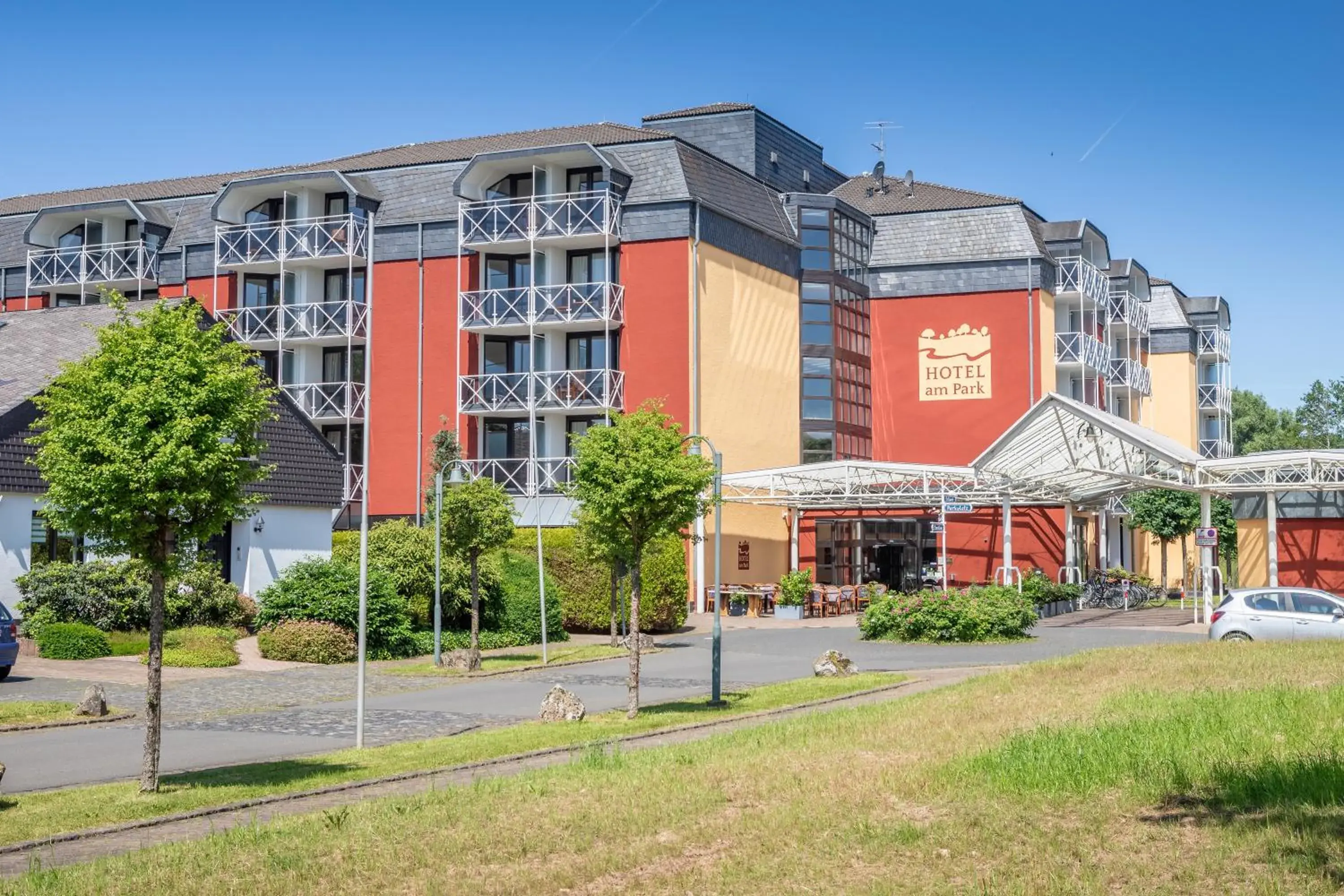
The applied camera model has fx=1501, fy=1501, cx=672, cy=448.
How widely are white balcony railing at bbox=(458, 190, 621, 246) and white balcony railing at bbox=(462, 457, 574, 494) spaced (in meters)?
6.58

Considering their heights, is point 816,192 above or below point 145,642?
above

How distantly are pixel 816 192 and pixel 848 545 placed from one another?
13.8 metres

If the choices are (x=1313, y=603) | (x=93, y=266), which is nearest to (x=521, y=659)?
(x=1313, y=603)

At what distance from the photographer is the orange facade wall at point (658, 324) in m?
43.9

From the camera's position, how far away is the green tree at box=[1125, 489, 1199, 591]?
5553 cm

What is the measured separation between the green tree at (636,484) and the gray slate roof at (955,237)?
3414 cm

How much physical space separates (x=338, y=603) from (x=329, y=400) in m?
18.8

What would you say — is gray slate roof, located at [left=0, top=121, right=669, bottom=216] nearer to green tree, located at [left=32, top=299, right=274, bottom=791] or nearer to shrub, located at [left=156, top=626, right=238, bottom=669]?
shrub, located at [left=156, top=626, right=238, bottom=669]

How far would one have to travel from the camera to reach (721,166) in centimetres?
4784

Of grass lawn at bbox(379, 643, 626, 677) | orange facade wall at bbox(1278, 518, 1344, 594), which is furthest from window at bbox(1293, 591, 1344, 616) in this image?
orange facade wall at bbox(1278, 518, 1344, 594)

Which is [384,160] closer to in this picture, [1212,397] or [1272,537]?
[1272,537]

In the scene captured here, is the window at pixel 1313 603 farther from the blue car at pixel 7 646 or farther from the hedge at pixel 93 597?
the blue car at pixel 7 646

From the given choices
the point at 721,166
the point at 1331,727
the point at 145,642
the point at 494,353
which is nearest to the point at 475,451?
the point at 494,353

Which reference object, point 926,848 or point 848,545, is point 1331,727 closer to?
point 926,848
